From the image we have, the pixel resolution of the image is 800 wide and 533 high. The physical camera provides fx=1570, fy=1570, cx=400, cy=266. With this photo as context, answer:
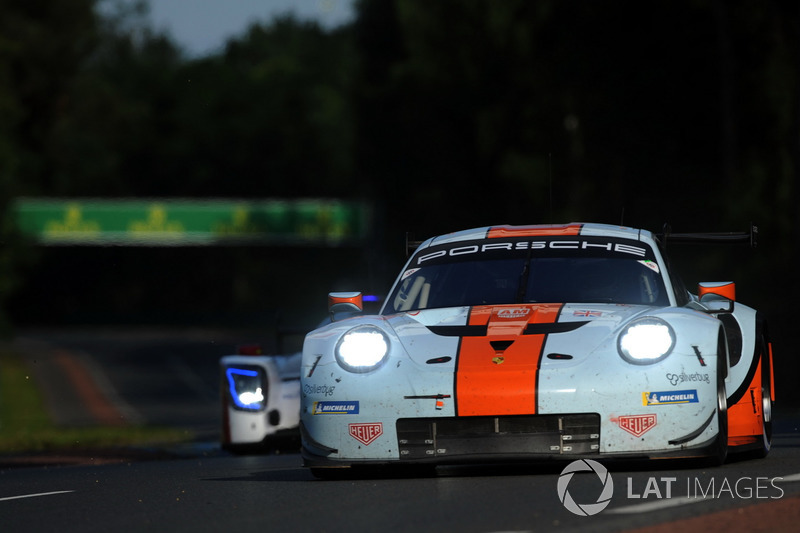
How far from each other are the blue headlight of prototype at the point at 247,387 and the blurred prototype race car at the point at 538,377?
12.7ft

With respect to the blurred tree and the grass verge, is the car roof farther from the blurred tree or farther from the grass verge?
the blurred tree

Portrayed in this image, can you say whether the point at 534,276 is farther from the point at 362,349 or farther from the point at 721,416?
the point at 721,416

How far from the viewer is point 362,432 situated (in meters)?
7.61

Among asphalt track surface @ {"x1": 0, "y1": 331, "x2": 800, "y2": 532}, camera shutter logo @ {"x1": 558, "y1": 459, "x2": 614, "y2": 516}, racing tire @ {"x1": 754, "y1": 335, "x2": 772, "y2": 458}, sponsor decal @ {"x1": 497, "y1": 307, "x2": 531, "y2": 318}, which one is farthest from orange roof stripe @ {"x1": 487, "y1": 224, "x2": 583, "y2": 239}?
camera shutter logo @ {"x1": 558, "y1": 459, "x2": 614, "y2": 516}

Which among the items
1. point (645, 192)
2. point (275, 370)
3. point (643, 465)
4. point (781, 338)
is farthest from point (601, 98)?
point (643, 465)

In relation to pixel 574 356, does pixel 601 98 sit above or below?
above

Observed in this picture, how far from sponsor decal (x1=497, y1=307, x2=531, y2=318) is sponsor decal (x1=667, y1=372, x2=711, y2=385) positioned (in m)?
0.87

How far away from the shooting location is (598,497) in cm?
664

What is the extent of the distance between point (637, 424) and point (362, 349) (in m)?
1.42

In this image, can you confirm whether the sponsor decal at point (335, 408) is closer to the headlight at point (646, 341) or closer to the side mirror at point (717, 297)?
the headlight at point (646, 341)

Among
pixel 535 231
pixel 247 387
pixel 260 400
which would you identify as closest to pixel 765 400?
pixel 535 231

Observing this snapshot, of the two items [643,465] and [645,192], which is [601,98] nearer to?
[645,192]

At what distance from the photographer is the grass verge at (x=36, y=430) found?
1970 centimetres

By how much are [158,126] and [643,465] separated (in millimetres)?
98580
